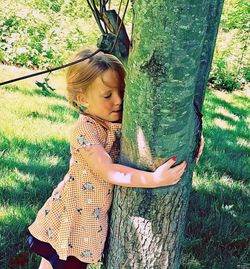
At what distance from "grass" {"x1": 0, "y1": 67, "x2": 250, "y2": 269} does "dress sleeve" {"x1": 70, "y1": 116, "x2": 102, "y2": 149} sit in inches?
37.7

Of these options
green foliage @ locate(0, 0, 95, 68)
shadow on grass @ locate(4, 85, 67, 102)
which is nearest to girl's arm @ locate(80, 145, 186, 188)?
shadow on grass @ locate(4, 85, 67, 102)

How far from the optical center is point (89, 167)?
1893mm

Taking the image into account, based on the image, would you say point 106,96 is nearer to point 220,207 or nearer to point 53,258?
point 53,258

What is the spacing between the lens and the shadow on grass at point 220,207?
2.72 metres

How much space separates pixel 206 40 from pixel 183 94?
0.29 metres

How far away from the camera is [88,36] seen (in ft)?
23.8

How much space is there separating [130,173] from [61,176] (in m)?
1.72

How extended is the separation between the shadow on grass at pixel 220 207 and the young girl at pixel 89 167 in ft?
2.82

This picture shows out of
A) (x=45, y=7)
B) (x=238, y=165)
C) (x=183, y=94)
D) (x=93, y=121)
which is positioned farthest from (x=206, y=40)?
(x=45, y=7)

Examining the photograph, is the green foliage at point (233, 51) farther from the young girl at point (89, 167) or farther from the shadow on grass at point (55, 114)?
the young girl at point (89, 167)

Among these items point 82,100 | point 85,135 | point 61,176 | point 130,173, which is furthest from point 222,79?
point 130,173

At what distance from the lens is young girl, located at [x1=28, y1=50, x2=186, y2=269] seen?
1.85 m

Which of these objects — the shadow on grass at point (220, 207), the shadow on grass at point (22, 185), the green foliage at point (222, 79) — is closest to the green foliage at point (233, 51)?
the green foliage at point (222, 79)

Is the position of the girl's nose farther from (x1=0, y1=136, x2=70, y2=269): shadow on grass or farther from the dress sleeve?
(x1=0, y1=136, x2=70, y2=269): shadow on grass
